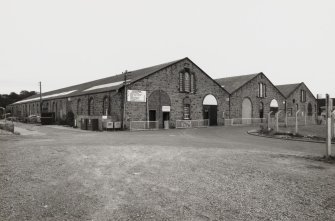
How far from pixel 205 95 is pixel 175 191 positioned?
28944 millimetres

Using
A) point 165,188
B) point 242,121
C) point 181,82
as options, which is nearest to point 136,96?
point 181,82

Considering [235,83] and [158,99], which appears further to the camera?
[235,83]

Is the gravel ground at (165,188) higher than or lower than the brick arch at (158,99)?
lower

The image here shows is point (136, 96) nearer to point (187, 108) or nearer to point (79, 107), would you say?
point (187, 108)

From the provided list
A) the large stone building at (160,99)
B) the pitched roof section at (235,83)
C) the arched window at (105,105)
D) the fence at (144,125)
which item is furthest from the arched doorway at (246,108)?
the arched window at (105,105)

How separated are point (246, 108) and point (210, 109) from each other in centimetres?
753

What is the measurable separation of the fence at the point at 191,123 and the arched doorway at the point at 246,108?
8036 millimetres

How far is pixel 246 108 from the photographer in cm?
3956

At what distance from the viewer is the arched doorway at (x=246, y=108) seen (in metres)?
39.1

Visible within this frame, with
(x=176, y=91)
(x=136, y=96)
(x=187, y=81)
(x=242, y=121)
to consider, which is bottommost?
(x=242, y=121)

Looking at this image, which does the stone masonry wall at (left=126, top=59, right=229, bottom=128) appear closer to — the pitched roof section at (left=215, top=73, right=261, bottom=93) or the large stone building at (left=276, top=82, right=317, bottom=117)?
the pitched roof section at (left=215, top=73, right=261, bottom=93)

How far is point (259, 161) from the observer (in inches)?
375

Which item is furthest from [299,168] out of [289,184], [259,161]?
[289,184]

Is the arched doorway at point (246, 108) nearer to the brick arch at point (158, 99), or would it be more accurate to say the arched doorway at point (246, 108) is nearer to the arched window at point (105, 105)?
the brick arch at point (158, 99)
